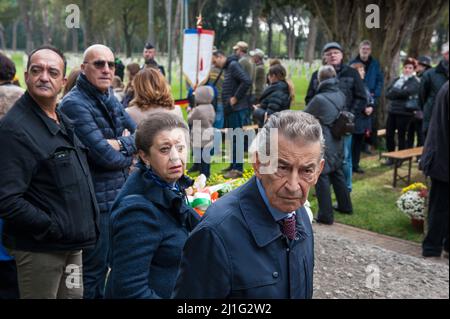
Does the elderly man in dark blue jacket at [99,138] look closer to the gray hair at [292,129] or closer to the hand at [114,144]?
the hand at [114,144]

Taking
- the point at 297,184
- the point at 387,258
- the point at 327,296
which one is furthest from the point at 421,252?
the point at 297,184

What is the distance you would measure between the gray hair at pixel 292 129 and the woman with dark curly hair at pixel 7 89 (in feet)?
7.96

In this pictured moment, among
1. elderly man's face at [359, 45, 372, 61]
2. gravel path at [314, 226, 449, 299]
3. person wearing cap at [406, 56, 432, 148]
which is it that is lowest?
gravel path at [314, 226, 449, 299]

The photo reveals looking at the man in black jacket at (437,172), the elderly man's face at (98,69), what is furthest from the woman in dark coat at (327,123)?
the elderly man's face at (98,69)

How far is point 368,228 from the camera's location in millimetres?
6645

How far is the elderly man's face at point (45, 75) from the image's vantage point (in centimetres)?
294

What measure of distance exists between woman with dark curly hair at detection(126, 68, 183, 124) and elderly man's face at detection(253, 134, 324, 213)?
9.28 ft

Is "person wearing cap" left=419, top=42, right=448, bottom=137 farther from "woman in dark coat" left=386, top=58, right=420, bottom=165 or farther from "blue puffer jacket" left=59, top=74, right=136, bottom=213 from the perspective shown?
"blue puffer jacket" left=59, top=74, right=136, bottom=213

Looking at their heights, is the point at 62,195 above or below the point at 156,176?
below

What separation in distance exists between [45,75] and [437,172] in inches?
163

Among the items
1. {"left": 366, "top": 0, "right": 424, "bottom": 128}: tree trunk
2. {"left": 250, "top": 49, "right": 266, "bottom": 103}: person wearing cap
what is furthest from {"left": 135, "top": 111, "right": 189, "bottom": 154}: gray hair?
{"left": 366, "top": 0, "right": 424, "bottom": 128}: tree trunk

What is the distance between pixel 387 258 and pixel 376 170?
4535 mm

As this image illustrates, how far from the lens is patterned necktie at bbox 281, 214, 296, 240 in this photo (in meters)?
1.73

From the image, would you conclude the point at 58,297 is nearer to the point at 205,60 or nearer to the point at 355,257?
the point at 355,257
